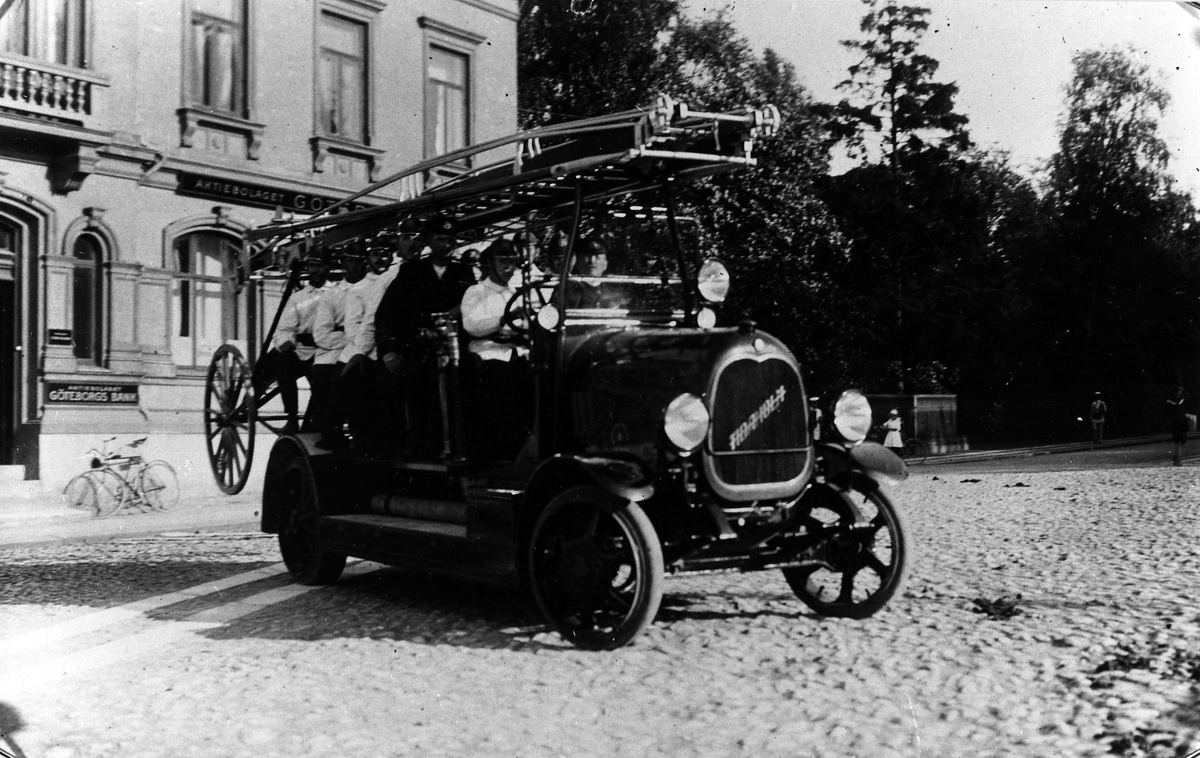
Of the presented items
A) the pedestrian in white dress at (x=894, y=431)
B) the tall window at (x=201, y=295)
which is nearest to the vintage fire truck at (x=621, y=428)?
the tall window at (x=201, y=295)

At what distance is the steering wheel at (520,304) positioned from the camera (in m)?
6.50

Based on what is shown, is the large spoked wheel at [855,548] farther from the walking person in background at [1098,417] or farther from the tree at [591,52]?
the walking person in background at [1098,417]

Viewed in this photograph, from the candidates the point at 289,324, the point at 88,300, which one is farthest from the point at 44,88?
the point at 289,324

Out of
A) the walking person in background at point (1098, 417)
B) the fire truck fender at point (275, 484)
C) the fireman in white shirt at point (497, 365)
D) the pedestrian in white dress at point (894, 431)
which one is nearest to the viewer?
the fireman in white shirt at point (497, 365)

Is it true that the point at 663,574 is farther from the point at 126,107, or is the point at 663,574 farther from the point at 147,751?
the point at 126,107

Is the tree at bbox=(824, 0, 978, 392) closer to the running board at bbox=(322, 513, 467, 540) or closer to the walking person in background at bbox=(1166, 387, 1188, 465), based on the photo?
the running board at bbox=(322, 513, 467, 540)

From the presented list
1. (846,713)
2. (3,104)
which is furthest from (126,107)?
(846,713)

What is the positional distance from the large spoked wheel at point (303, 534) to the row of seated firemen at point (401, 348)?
35 centimetres

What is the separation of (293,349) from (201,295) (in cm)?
102

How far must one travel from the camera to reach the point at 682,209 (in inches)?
271

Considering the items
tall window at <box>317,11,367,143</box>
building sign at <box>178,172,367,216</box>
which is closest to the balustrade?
building sign at <box>178,172,367,216</box>

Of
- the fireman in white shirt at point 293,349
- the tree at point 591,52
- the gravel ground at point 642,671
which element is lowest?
the gravel ground at point 642,671

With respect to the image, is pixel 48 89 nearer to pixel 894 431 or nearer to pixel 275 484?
pixel 275 484

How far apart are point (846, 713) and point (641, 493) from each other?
4.74 feet
